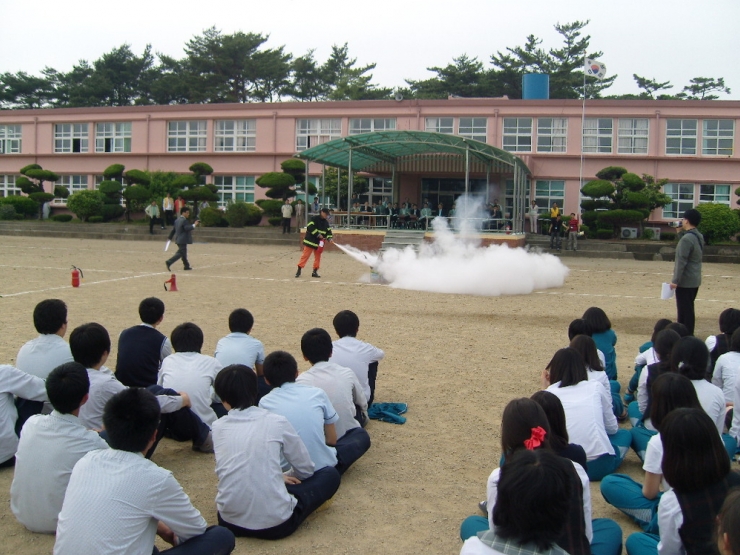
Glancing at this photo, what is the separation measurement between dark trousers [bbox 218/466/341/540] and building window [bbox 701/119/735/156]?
3444 centimetres

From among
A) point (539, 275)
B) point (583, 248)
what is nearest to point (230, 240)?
point (583, 248)

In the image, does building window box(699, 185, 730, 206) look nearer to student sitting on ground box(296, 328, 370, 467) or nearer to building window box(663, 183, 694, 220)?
building window box(663, 183, 694, 220)

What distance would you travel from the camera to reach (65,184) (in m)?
43.3

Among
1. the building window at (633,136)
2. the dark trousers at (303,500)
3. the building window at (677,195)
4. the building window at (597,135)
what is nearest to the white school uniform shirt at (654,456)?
the dark trousers at (303,500)

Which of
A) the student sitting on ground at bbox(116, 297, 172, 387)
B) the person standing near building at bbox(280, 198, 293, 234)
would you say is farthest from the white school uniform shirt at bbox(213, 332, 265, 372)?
the person standing near building at bbox(280, 198, 293, 234)

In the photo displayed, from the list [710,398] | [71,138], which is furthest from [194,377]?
[71,138]

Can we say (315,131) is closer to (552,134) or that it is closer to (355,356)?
(552,134)

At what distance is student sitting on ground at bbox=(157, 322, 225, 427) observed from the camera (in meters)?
5.41

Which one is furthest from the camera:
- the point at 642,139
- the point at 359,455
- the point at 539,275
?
the point at 642,139

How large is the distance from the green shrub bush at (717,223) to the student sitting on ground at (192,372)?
86.9 feet

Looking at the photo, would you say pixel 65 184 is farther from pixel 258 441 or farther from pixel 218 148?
pixel 258 441

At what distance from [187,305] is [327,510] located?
8561mm

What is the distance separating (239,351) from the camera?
20.2ft

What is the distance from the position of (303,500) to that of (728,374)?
376 cm
